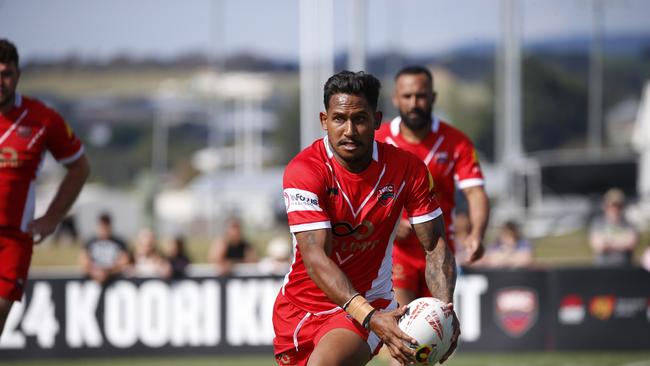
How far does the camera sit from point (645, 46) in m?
35.8

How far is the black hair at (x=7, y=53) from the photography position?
24.4 ft

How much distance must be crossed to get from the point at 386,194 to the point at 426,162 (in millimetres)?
2589

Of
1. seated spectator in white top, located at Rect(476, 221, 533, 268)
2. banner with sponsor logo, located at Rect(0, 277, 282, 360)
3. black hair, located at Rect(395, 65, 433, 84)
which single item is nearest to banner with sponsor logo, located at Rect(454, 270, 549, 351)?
seated spectator in white top, located at Rect(476, 221, 533, 268)

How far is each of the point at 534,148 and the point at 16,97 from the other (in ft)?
116

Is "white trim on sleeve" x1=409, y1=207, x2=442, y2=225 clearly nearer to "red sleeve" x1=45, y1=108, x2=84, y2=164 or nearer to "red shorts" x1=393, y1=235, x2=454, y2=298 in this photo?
"red shorts" x1=393, y1=235, x2=454, y2=298

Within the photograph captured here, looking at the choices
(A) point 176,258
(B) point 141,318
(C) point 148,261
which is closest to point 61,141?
(B) point 141,318

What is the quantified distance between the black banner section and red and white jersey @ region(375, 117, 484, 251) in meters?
5.39

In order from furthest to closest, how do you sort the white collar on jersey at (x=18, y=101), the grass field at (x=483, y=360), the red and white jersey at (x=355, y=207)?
the grass field at (x=483, y=360), the white collar on jersey at (x=18, y=101), the red and white jersey at (x=355, y=207)

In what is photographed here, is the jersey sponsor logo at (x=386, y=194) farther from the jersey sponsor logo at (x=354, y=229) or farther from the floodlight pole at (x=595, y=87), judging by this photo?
the floodlight pole at (x=595, y=87)

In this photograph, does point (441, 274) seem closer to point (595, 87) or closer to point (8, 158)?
point (8, 158)

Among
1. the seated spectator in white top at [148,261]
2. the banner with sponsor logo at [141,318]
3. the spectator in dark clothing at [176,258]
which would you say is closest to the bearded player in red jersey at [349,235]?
the banner with sponsor logo at [141,318]

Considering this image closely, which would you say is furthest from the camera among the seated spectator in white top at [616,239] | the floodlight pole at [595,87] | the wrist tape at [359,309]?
the floodlight pole at [595,87]

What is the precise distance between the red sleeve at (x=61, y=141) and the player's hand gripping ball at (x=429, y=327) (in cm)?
359

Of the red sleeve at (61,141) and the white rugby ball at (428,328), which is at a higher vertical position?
the red sleeve at (61,141)
